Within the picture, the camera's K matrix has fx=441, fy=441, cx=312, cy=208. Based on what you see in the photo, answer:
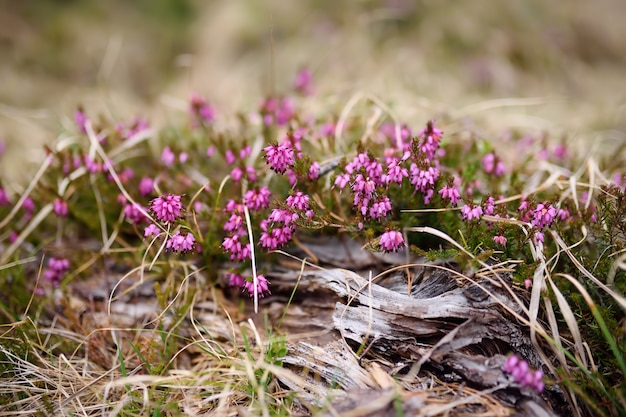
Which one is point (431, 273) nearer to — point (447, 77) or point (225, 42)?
point (447, 77)

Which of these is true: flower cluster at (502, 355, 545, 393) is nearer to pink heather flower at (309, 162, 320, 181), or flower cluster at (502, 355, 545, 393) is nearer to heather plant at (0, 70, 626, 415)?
heather plant at (0, 70, 626, 415)

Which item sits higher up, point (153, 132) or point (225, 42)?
point (225, 42)

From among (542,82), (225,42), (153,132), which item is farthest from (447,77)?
(153,132)

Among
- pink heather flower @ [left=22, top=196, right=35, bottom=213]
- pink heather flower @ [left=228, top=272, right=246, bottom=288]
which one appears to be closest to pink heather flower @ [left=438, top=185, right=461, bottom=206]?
pink heather flower @ [left=228, top=272, right=246, bottom=288]

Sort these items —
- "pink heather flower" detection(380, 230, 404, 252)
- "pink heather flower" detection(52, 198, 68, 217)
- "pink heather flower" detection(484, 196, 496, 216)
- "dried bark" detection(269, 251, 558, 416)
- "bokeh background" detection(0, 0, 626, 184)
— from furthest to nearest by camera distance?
1. "bokeh background" detection(0, 0, 626, 184)
2. "pink heather flower" detection(52, 198, 68, 217)
3. "pink heather flower" detection(484, 196, 496, 216)
4. "pink heather flower" detection(380, 230, 404, 252)
5. "dried bark" detection(269, 251, 558, 416)

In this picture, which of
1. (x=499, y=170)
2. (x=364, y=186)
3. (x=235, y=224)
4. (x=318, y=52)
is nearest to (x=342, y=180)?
(x=364, y=186)

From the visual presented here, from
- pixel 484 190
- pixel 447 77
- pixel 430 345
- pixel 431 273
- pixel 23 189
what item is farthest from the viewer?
pixel 447 77
